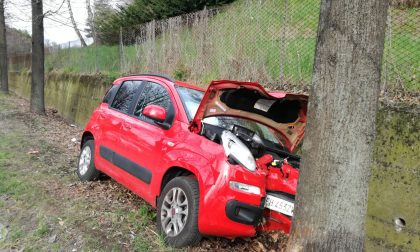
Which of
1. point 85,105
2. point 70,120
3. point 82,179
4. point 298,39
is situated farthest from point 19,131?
point 298,39

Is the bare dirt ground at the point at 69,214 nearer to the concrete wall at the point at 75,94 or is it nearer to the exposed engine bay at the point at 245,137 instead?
the exposed engine bay at the point at 245,137

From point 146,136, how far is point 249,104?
1.33 metres

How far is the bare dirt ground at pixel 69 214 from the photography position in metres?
4.54

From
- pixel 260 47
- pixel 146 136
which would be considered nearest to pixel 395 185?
pixel 146 136

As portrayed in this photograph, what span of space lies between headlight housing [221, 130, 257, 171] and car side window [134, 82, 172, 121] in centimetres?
117

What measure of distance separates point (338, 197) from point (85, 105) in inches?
493

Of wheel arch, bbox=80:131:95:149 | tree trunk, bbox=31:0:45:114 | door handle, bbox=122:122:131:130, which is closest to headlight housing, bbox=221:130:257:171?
door handle, bbox=122:122:131:130

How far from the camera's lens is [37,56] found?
15.2m

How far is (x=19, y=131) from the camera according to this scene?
11.4 m

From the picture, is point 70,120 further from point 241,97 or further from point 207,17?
point 241,97

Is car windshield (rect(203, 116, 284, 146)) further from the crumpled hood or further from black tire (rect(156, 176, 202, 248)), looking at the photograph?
black tire (rect(156, 176, 202, 248))

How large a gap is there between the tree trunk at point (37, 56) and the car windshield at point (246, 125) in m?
11.9

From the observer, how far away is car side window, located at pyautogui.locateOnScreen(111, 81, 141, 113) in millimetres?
6069

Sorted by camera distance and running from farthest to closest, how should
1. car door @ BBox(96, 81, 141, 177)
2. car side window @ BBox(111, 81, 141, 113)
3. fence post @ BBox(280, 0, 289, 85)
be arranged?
fence post @ BBox(280, 0, 289, 85) < car side window @ BBox(111, 81, 141, 113) < car door @ BBox(96, 81, 141, 177)
